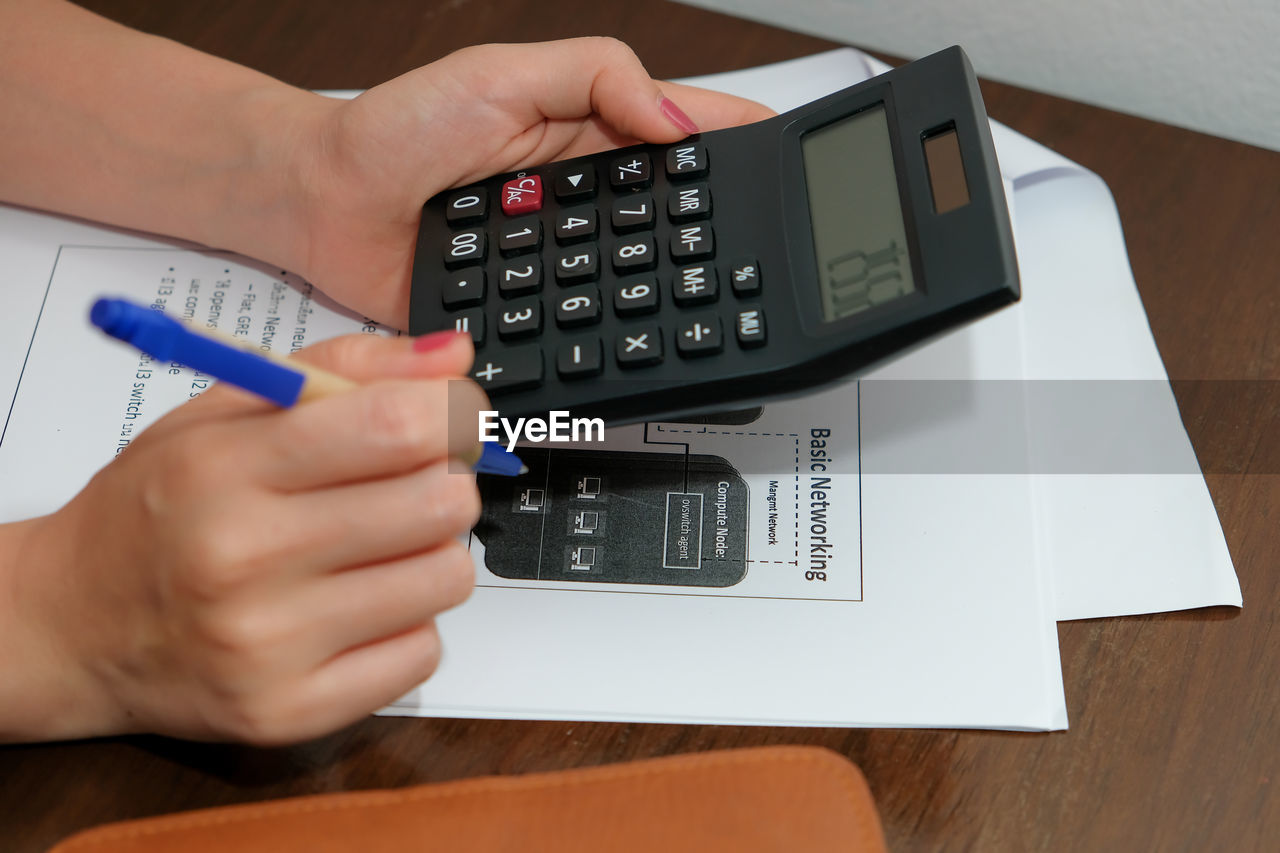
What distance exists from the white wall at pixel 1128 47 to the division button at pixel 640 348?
27 centimetres

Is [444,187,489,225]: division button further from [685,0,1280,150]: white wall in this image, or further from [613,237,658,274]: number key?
[685,0,1280,150]: white wall

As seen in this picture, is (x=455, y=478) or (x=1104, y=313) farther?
(x=1104, y=313)

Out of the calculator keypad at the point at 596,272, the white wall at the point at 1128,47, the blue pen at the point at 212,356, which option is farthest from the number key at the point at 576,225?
the white wall at the point at 1128,47

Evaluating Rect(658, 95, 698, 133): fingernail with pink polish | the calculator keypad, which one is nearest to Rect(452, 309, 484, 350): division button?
the calculator keypad

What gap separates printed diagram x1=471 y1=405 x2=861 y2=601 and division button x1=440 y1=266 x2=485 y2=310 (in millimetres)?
61

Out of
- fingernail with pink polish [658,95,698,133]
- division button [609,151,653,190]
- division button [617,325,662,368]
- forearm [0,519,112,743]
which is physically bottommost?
forearm [0,519,112,743]

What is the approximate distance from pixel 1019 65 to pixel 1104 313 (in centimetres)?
15

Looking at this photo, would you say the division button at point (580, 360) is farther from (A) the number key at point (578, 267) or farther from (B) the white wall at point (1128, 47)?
(B) the white wall at point (1128, 47)

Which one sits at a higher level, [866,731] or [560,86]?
[560,86]

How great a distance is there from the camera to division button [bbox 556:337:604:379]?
34cm

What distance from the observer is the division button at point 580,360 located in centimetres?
34

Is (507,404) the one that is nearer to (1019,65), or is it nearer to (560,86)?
(560,86)

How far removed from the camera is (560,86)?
406 millimetres

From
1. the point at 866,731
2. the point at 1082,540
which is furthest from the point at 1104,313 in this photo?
the point at 866,731
